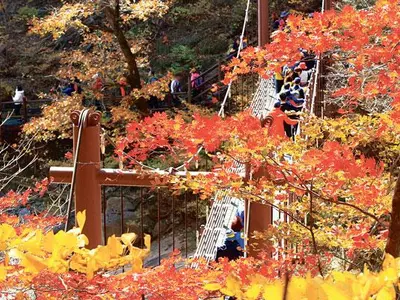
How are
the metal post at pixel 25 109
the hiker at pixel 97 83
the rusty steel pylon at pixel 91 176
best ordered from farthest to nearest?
the metal post at pixel 25 109, the hiker at pixel 97 83, the rusty steel pylon at pixel 91 176

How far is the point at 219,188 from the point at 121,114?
21.7ft

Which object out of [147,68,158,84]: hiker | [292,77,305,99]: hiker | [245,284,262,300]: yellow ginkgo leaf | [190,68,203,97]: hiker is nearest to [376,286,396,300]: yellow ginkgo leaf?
[245,284,262,300]: yellow ginkgo leaf

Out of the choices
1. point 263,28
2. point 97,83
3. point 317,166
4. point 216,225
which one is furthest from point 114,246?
point 97,83

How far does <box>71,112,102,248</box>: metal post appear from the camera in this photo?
200cm

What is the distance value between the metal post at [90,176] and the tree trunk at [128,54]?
6.47 meters

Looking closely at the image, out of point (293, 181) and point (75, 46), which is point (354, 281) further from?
point (75, 46)

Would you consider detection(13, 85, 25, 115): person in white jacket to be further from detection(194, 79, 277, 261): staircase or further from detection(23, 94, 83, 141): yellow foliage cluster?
detection(194, 79, 277, 261): staircase

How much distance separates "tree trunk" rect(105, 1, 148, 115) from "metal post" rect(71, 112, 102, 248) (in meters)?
6.47

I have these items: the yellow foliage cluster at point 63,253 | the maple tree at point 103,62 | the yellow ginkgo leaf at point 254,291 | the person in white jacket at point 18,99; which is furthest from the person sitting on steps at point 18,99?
the yellow ginkgo leaf at point 254,291

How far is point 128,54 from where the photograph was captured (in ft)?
28.2

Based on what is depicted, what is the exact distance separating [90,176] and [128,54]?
22.3 feet

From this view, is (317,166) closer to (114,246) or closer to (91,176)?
(91,176)

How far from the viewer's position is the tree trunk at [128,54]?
26.8 feet

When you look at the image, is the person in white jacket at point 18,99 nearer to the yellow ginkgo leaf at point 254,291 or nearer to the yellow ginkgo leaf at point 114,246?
the yellow ginkgo leaf at point 114,246
